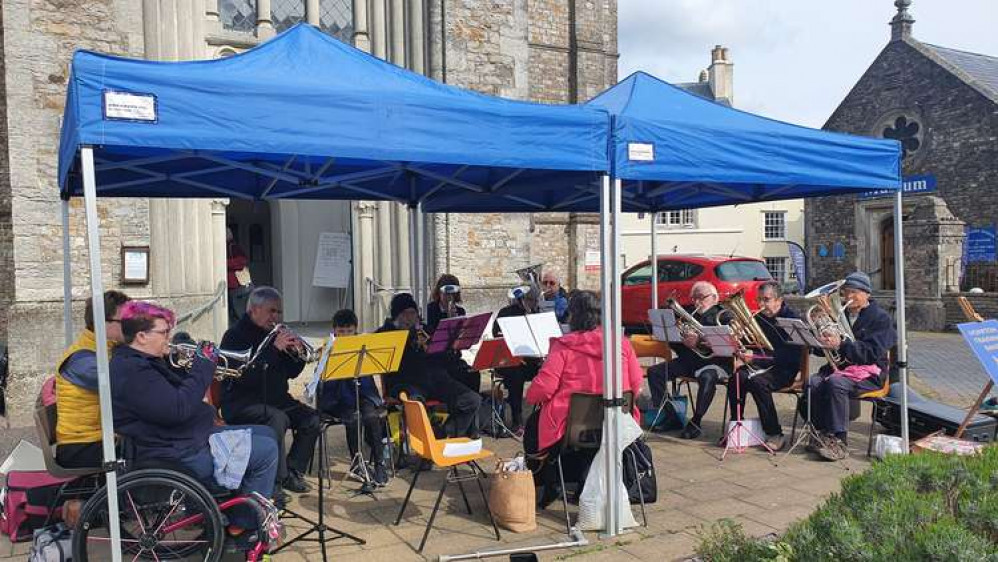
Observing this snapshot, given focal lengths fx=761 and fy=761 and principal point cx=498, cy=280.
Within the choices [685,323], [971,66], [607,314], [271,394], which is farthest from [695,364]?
[971,66]

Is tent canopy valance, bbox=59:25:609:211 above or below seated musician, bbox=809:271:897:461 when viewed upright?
above

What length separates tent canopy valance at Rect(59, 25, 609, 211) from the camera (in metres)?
3.42

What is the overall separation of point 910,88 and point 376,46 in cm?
1954

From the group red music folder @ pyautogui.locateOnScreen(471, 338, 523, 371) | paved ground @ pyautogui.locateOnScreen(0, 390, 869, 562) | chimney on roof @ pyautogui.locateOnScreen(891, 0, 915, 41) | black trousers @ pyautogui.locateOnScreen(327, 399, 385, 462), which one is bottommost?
paved ground @ pyautogui.locateOnScreen(0, 390, 869, 562)

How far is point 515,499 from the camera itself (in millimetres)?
4391

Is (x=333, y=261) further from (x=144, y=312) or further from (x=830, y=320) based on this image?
(x=144, y=312)

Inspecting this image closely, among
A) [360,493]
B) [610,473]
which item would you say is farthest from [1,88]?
[610,473]

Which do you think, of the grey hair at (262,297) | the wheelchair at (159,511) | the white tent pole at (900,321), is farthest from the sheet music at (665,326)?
the wheelchair at (159,511)

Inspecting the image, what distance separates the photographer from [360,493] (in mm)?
5195

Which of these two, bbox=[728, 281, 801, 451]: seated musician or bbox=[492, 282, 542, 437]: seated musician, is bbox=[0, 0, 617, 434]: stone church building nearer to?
bbox=[492, 282, 542, 437]: seated musician

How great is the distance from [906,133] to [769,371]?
21.7m

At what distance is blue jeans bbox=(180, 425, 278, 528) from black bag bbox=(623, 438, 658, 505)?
212cm

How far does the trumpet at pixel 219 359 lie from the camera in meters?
3.87

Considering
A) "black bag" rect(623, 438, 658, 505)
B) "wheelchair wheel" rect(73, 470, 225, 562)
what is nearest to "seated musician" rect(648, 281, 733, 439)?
"black bag" rect(623, 438, 658, 505)
